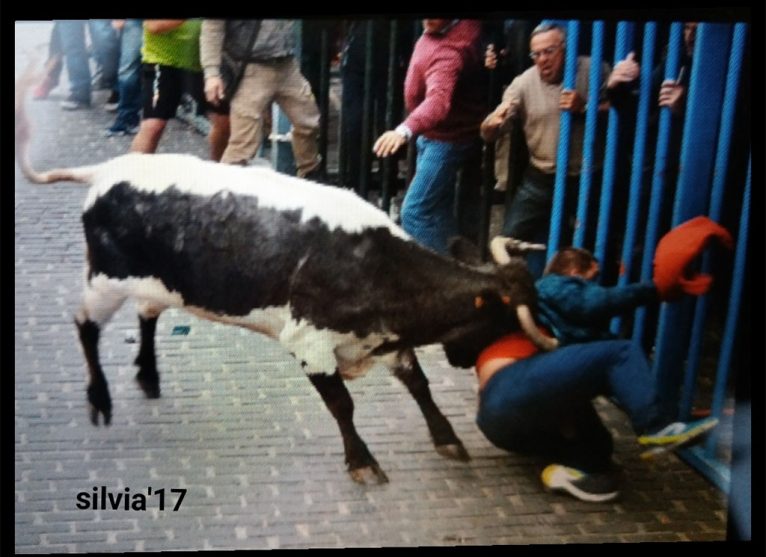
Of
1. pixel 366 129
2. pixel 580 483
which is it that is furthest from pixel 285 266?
pixel 580 483

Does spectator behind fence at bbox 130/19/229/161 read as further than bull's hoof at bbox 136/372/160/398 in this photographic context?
No

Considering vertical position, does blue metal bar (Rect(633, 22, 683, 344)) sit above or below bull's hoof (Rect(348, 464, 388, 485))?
above

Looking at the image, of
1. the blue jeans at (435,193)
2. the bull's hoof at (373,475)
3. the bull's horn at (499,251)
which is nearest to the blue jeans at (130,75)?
the blue jeans at (435,193)

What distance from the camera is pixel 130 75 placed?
426cm

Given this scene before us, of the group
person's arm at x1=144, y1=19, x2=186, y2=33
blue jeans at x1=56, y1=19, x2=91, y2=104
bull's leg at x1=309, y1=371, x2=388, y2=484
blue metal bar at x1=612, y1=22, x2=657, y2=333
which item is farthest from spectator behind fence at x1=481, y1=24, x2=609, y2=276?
blue jeans at x1=56, y1=19, x2=91, y2=104

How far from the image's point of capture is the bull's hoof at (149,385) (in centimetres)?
431

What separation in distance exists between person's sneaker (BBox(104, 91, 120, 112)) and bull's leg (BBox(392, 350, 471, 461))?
1269 millimetres

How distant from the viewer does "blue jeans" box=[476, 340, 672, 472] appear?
422 centimetres

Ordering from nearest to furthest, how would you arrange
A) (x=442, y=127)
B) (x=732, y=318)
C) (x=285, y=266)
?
(x=285, y=266)
(x=442, y=127)
(x=732, y=318)

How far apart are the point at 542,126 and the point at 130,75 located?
1379 millimetres

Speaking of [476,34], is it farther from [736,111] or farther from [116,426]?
[116,426]

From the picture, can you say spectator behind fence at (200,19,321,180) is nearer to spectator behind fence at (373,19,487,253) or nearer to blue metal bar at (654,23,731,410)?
spectator behind fence at (373,19,487,253)

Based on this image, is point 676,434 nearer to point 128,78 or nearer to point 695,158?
point 695,158

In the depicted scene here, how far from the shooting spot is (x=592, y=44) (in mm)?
4207
